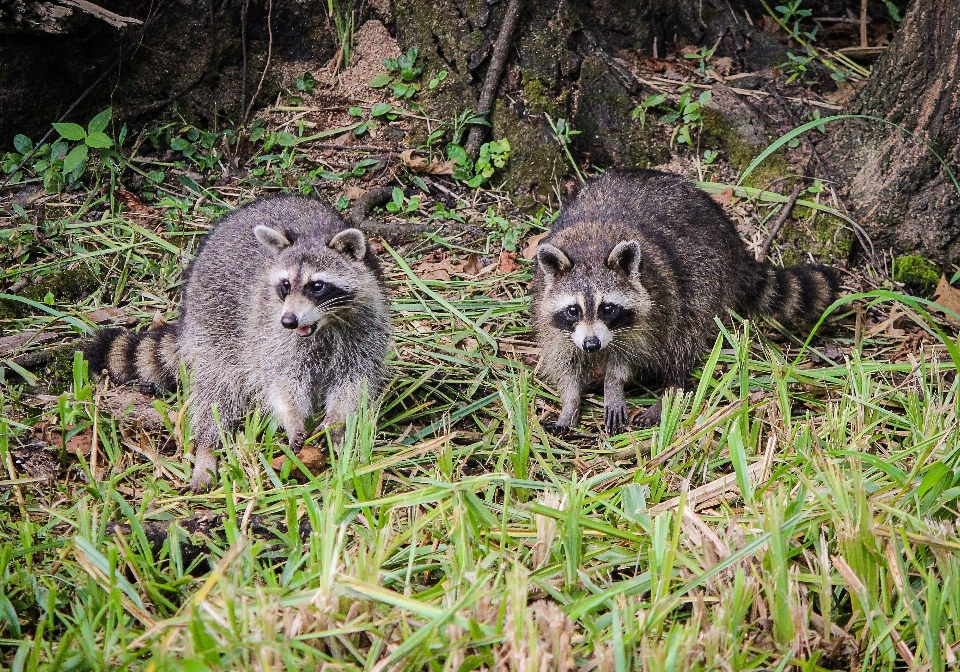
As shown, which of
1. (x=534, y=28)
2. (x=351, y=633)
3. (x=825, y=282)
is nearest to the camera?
(x=351, y=633)

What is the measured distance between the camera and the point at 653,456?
369 centimetres

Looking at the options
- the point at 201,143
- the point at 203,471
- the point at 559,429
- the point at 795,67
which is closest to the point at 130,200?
the point at 201,143

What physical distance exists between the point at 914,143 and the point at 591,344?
86.6 inches

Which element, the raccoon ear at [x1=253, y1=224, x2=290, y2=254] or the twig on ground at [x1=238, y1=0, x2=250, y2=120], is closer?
the raccoon ear at [x1=253, y1=224, x2=290, y2=254]

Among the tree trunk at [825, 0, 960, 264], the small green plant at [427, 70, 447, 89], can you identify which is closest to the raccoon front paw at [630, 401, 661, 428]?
the tree trunk at [825, 0, 960, 264]

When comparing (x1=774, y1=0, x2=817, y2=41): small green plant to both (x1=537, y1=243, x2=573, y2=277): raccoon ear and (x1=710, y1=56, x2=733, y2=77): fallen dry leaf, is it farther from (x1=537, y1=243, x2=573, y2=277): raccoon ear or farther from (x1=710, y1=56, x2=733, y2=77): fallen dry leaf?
(x1=537, y1=243, x2=573, y2=277): raccoon ear

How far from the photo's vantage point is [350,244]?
432cm

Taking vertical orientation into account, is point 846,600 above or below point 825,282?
below

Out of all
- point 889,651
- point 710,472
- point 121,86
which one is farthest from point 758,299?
point 121,86

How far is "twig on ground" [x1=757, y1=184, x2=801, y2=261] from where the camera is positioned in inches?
217

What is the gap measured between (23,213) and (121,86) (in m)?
1.02

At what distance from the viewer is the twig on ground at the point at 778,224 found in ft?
18.1

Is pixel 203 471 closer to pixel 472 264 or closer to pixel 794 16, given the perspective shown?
pixel 472 264

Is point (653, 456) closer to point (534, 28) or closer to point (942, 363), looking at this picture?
point (942, 363)
